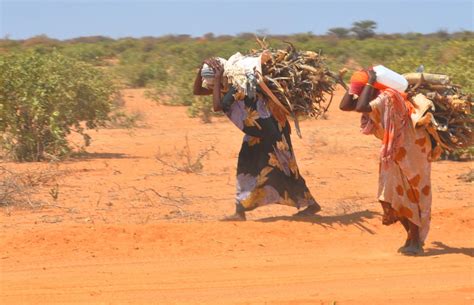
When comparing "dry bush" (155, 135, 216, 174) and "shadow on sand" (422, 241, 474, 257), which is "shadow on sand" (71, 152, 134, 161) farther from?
"shadow on sand" (422, 241, 474, 257)

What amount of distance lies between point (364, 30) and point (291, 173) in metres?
51.8

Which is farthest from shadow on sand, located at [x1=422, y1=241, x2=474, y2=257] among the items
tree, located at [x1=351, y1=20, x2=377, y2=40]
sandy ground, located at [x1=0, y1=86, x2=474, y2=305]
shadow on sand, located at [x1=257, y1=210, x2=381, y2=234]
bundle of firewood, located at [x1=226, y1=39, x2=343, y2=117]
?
tree, located at [x1=351, y1=20, x2=377, y2=40]

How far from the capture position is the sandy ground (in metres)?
7.00

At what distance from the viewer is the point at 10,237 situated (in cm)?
865

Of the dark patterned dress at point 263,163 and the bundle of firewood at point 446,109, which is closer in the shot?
the bundle of firewood at point 446,109

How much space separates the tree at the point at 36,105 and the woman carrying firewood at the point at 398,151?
6.87 m

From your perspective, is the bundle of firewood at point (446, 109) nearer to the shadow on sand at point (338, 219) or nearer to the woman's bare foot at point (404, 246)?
the woman's bare foot at point (404, 246)

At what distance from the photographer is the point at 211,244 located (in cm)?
873

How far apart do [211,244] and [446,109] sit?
8.07 ft

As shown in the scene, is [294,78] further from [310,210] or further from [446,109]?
[446,109]

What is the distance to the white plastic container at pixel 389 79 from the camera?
806 cm

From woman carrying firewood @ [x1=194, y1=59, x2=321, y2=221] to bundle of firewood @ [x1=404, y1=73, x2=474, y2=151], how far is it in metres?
1.75

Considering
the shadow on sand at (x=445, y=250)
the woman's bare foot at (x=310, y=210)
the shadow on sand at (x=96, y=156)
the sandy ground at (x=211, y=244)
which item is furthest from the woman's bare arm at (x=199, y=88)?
the shadow on sand at (x=96, y=156)

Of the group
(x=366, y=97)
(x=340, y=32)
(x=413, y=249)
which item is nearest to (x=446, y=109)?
(x=366, y=97)
